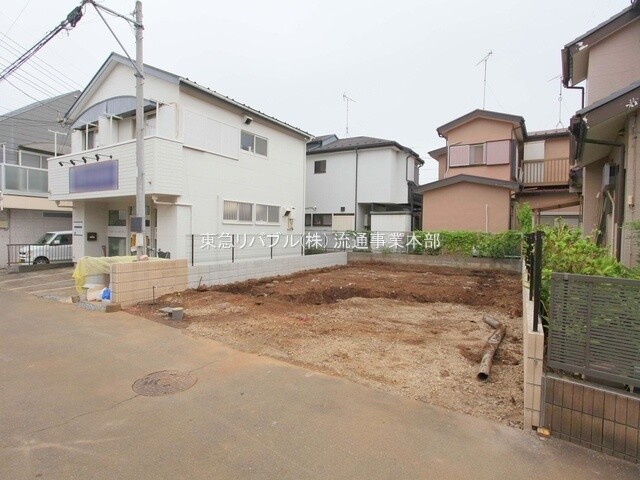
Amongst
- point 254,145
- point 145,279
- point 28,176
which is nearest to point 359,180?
point 254,145

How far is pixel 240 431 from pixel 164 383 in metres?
1.35

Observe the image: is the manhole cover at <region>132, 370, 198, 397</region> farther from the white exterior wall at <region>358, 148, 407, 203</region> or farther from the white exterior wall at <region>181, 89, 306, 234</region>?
the white exterior wall at <region>358, 148, 407, 203</region>

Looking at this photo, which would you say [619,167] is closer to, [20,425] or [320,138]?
[20,425]

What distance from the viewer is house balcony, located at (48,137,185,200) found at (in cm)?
963

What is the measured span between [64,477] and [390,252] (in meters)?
14.0

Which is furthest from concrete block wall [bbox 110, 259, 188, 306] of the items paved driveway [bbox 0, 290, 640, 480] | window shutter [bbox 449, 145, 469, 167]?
window shutter [bbox 449, 145, 469, 167]

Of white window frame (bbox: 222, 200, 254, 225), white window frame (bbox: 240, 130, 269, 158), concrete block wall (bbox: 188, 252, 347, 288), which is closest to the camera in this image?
concrete block wall (bbox: 188, 252, 347, 288)

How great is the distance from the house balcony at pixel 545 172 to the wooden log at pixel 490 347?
12.9 meters

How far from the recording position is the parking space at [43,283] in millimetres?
8594

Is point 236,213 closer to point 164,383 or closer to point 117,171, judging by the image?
point 117,171

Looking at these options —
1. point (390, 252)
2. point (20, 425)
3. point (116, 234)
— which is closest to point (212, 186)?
point (116, 234)

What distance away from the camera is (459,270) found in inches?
525

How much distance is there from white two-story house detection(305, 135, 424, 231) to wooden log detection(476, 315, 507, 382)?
40.2ft

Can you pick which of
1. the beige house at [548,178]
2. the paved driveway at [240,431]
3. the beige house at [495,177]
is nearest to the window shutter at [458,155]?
the beige house at [495,177]
